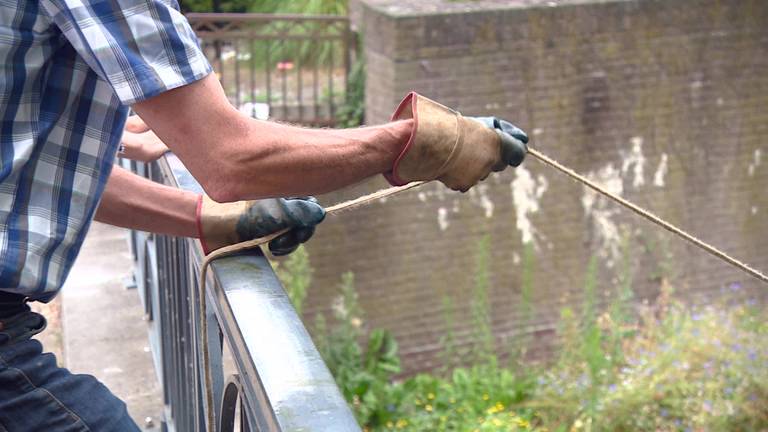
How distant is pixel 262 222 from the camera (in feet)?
6.30

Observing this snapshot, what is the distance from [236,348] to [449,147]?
1.75 ft

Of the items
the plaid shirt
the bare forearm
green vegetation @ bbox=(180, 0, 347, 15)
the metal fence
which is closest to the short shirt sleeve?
the plaid shirt

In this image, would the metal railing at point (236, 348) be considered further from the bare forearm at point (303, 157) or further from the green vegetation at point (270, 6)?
the green vegetation at point (270, 6)

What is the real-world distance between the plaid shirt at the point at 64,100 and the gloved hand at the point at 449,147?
435mm

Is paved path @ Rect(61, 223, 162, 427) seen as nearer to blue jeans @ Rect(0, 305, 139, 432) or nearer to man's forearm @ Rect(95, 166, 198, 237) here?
man's forearm @ Rect(95, 166, 198, 237)

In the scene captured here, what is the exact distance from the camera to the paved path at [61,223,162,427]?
3082 millimetres

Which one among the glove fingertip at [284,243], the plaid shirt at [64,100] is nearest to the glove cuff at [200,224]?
the glove fingertip at [284,243]

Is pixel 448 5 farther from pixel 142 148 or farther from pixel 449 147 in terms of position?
pixel 449 147

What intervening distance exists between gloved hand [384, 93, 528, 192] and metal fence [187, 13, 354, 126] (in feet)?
17.7

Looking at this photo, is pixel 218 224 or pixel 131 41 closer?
pixel 131 41

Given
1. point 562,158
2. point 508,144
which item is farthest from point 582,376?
point 508,144

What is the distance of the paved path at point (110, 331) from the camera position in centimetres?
308

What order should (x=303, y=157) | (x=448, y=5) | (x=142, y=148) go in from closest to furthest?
(x=303, y=157), (x=142, y=148), (x=448, y=5)

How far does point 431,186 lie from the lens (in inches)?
293
